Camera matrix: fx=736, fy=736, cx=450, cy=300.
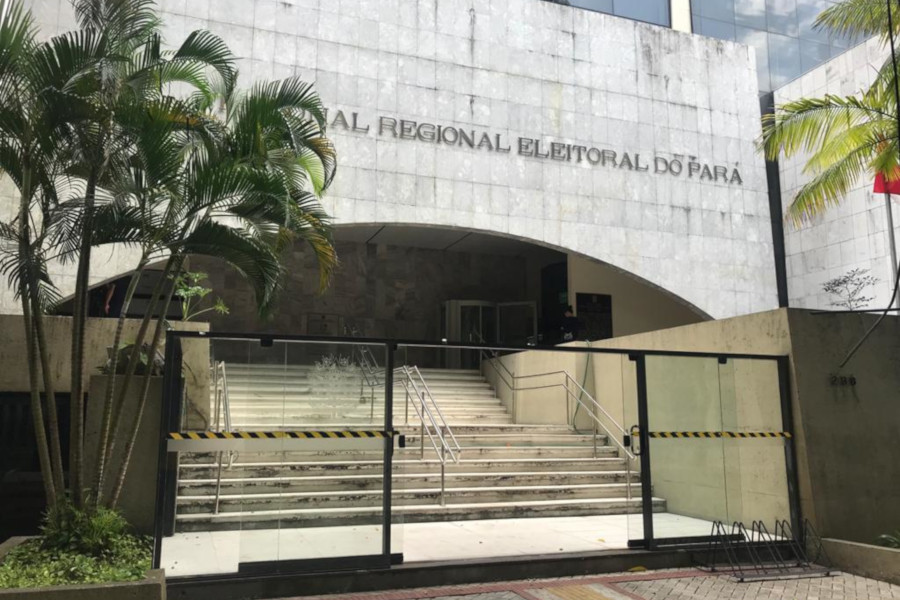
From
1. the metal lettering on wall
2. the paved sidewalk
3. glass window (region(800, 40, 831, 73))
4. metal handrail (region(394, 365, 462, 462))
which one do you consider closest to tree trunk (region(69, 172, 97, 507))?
the paved sidewalk

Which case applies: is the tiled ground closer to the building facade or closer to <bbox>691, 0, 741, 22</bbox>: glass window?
the building facade

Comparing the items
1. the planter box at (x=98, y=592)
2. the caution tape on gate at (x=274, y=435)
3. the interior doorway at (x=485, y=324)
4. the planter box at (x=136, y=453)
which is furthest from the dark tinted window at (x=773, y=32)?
the planter box at (x=98, y=592)

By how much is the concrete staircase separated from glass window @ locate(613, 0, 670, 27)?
11895mm

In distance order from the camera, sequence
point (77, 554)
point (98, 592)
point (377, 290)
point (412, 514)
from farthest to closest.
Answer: point (377, 290) → point (412, 514) → point (77, 554) → point (98, 592)

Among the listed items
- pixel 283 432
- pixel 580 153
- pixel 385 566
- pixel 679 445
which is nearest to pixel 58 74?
pixel 283 432

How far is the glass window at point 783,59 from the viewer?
21.4m

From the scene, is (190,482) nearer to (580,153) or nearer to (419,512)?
(419,512)

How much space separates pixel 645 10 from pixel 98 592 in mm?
19671

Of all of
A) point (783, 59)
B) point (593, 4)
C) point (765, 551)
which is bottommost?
point (765, 551)

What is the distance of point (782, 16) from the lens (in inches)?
859

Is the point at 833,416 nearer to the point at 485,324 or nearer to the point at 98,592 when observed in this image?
the point at 98,592

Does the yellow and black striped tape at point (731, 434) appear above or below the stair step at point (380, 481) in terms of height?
above

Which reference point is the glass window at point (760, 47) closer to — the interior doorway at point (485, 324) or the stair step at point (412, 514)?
the interior doorway at point (485, 324)

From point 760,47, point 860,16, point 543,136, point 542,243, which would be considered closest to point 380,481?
point 860,16
